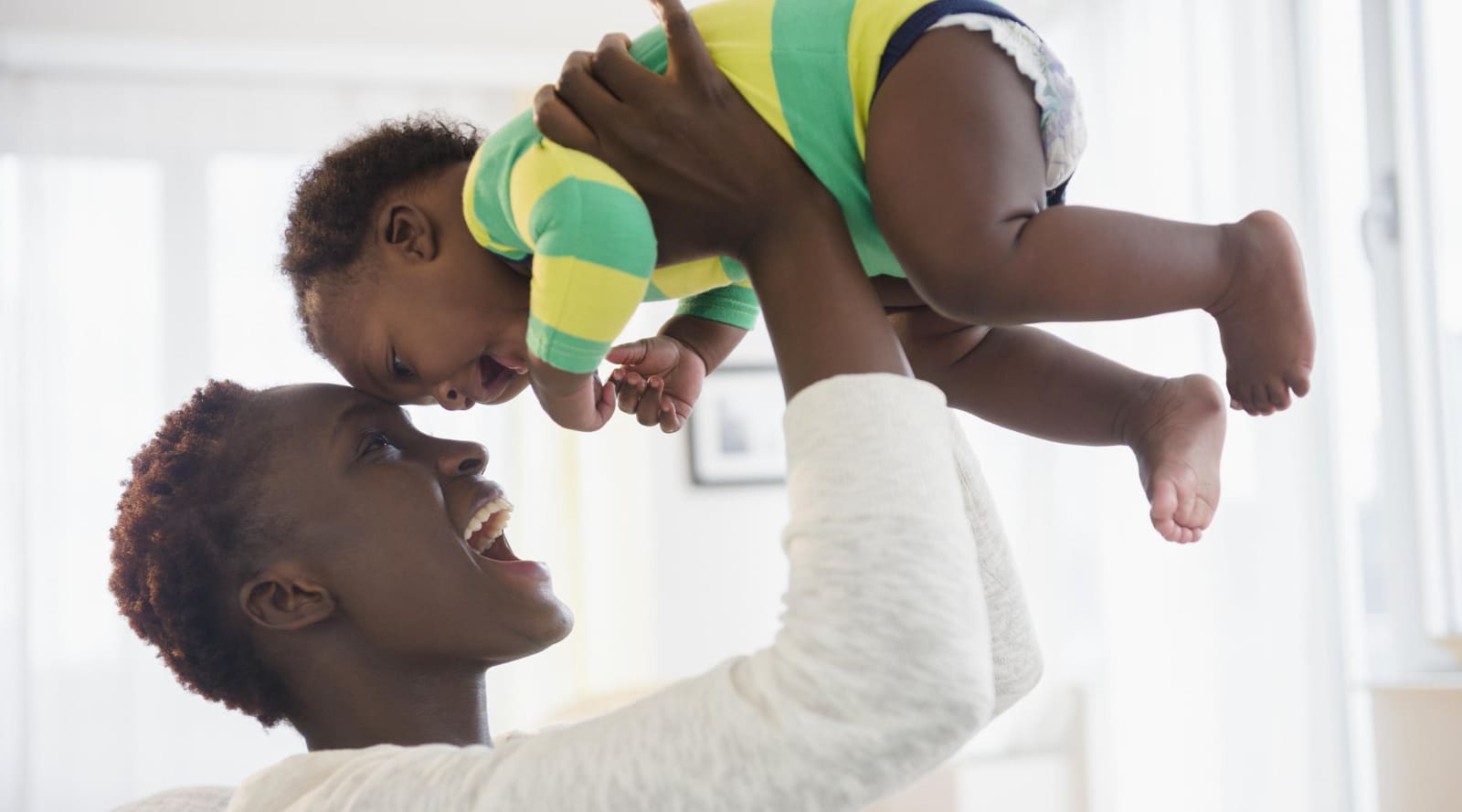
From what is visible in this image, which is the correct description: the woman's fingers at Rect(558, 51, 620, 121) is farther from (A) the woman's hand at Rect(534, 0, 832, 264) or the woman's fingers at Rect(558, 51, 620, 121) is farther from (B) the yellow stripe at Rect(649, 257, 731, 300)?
(B) the yellow stripe at Rect(649, 257, 731, 300)

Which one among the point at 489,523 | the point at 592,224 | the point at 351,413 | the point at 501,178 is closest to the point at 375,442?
the point at 351,413

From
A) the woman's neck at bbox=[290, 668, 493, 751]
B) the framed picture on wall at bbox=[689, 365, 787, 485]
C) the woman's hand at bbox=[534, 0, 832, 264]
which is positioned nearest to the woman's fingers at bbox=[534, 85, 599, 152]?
the woman's hand at bbox=[534, 0, 832, 264]

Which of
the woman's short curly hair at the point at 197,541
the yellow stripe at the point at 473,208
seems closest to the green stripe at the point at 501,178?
the yellow stripe at the point at 473,208

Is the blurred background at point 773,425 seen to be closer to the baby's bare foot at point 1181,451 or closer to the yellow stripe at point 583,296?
the baby's bare foot at point 1181,451

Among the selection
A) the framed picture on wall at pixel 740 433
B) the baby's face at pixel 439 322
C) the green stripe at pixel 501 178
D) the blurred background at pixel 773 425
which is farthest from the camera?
the framed picture on wall at pixel 740 433

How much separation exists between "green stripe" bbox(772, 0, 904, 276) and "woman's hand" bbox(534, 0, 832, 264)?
2 cm

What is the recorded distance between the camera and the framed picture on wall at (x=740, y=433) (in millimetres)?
4340

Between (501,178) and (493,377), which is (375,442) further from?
(501,178)

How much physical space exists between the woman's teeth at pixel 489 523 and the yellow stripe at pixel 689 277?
Result: 31cm

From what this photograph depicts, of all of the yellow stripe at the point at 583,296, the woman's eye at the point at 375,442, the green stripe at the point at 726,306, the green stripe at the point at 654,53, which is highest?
the green stripe at the point at 654,53

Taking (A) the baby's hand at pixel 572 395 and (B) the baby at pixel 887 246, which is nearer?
(B) the baby at pixel 887 246

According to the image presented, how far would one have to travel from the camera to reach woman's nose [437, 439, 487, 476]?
1230 millimetres

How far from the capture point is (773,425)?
4395 millimetres

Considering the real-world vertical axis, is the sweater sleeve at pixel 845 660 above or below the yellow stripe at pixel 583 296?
below
